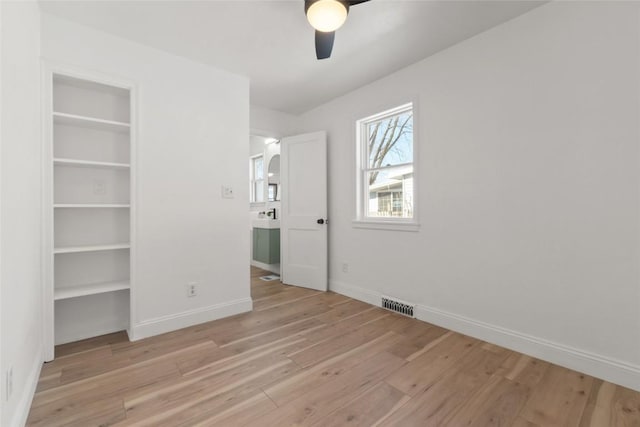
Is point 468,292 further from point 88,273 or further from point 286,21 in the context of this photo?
point 88,273

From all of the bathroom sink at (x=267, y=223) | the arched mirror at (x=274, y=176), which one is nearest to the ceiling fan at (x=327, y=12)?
the bathroom sink at (x=267, y=223)

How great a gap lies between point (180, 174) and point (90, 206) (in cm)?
72

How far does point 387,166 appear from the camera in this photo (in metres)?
3.21

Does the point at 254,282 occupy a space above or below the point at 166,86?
below

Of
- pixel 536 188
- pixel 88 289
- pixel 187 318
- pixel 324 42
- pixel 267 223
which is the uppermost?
pixel 324 42

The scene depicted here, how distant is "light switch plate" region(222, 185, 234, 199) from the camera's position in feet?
9.51

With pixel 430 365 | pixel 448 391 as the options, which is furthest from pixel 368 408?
→ pixel 430 365

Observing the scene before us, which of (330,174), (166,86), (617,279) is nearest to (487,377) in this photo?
(617,279)

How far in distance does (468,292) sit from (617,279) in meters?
0.93

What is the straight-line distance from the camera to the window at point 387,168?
3020mm

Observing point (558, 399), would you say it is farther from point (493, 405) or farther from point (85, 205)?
point (85, 205)

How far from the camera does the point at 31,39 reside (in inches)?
70.1

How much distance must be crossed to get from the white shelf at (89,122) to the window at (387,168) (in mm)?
2430

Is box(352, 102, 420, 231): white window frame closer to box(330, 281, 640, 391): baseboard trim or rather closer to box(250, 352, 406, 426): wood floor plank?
box(330, 281, 640, 391): baseboard trim
